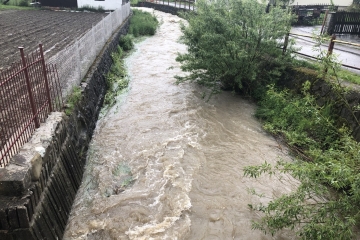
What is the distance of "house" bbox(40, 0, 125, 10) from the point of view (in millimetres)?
29062

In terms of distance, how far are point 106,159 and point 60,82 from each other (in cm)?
194

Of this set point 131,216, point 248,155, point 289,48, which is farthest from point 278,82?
point 131,216

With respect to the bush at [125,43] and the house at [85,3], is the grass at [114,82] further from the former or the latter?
the house at [85,3]

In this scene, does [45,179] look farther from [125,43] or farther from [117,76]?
[125,43]

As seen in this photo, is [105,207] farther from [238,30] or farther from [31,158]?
[238,30]

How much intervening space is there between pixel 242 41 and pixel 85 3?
79.5 feet

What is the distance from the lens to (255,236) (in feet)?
16.6

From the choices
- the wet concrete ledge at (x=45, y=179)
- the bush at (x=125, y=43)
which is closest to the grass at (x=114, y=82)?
the wet concrete ledge at (x=45, y=179)

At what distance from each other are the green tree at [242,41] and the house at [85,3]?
831 inches

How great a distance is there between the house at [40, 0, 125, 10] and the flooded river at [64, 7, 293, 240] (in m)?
21.2

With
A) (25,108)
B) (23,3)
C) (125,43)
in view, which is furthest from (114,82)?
(23,3)

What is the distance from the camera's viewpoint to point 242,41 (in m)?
9.46

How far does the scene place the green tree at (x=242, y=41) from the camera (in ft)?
30.8

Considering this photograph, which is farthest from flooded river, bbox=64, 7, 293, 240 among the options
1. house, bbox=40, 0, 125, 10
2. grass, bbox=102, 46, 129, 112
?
house, bbox=40, 0, 125, 10
